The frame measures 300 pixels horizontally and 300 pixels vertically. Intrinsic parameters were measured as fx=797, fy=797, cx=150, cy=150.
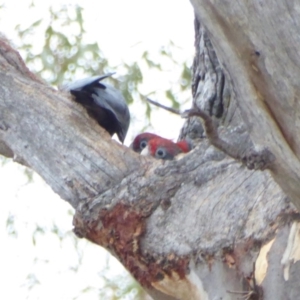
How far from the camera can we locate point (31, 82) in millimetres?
2852

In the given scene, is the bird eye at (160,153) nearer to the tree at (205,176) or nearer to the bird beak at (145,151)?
the bird beak at (145,151)

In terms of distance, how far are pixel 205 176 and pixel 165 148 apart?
565mm

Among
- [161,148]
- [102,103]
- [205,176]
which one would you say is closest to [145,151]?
[161,148]

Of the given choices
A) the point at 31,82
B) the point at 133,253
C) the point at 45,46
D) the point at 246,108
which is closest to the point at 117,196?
the point at 133,253

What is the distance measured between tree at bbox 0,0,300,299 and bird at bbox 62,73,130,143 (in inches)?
2.9

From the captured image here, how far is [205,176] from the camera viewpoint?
2441 mm

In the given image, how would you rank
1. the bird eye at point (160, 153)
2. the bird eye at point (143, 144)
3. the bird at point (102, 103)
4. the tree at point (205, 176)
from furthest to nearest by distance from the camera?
the bird eye at point (143, 144) → the bird eye at point (160, 153) → the bird at point (102, 103) → the tree at point (205, 176)

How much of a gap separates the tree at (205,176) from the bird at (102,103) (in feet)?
0.24

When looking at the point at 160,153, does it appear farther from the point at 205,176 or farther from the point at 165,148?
the point at 205,176

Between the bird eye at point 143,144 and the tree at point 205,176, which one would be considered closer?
the tree at point 205,176

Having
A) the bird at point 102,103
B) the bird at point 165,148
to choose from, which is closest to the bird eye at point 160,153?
the bird at point 165,148

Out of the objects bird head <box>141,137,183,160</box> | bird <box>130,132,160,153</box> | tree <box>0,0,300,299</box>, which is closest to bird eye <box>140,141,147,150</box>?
bird <box>130,132,160,153</box>

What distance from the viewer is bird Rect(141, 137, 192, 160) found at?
2.94 metres

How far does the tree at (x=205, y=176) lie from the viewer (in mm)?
1651
